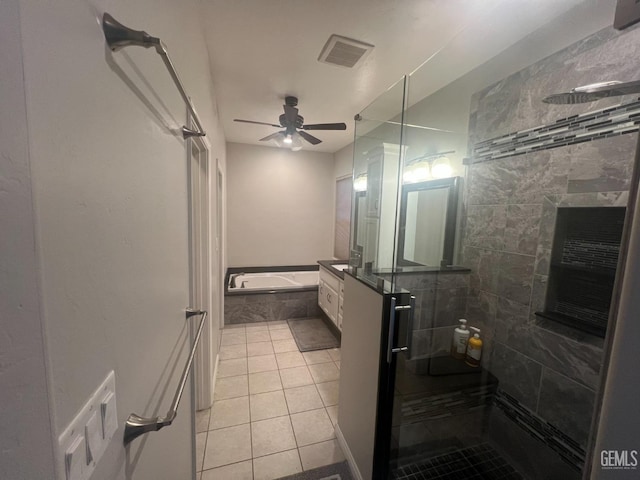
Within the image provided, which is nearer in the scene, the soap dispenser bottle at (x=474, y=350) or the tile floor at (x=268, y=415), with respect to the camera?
the tile floor at (x=268, y=415)

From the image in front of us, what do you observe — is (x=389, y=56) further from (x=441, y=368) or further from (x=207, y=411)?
(x=207, y=411)

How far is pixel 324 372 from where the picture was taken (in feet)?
8.37

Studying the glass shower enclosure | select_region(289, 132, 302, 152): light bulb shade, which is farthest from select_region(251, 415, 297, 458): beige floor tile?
select_region(289, 132, 302, 152): light bulb shade

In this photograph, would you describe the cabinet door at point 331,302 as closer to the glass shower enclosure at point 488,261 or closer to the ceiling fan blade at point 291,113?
the glass shower enclosure at point 488,261

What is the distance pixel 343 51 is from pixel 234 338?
3156 mm

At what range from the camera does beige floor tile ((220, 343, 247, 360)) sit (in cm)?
277

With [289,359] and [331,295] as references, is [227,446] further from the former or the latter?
[331,295]

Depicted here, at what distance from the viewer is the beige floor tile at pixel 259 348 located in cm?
285

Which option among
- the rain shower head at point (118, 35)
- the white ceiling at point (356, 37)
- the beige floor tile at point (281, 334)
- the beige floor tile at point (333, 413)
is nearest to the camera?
the rain shower head at point (118, 35)

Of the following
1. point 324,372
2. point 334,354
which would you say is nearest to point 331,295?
point 334,354

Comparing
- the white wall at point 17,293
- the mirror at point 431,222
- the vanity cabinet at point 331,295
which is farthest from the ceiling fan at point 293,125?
the white wall at point 17,293

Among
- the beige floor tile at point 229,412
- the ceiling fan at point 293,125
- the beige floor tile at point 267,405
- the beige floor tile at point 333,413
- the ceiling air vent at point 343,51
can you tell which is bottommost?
the beige floor tile at point 229,412

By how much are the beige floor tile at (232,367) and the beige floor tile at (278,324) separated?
768 millimetres

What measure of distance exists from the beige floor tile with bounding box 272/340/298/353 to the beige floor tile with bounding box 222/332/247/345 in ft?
1.32
